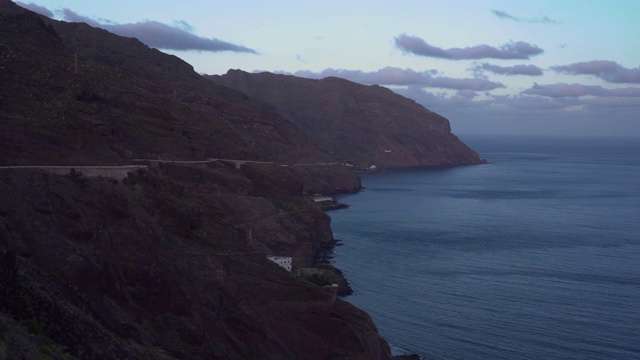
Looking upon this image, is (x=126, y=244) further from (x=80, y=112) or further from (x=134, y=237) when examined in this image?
(x=80, y=112)

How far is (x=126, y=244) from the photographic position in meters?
28.8

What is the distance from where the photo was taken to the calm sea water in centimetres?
4328

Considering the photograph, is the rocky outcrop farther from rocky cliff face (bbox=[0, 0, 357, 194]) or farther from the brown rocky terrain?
rocky cliff face (bbox=[0, 0, 357, 194])

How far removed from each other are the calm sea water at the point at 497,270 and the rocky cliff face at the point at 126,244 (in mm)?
7135

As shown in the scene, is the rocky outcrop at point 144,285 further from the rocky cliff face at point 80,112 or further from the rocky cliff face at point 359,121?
the rocky cliff face at point 359,121

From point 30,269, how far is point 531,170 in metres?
163

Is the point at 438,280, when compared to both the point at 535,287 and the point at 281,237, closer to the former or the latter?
the point at 535,287

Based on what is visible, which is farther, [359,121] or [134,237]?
[359,121]

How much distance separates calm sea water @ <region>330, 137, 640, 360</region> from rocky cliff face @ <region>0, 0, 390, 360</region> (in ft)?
23.4

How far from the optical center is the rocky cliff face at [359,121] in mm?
172625

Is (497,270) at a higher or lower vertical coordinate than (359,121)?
lower

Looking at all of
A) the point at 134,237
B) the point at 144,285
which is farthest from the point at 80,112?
the point at 144,285

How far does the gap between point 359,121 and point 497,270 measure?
121490 millimetres

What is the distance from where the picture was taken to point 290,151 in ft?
375
